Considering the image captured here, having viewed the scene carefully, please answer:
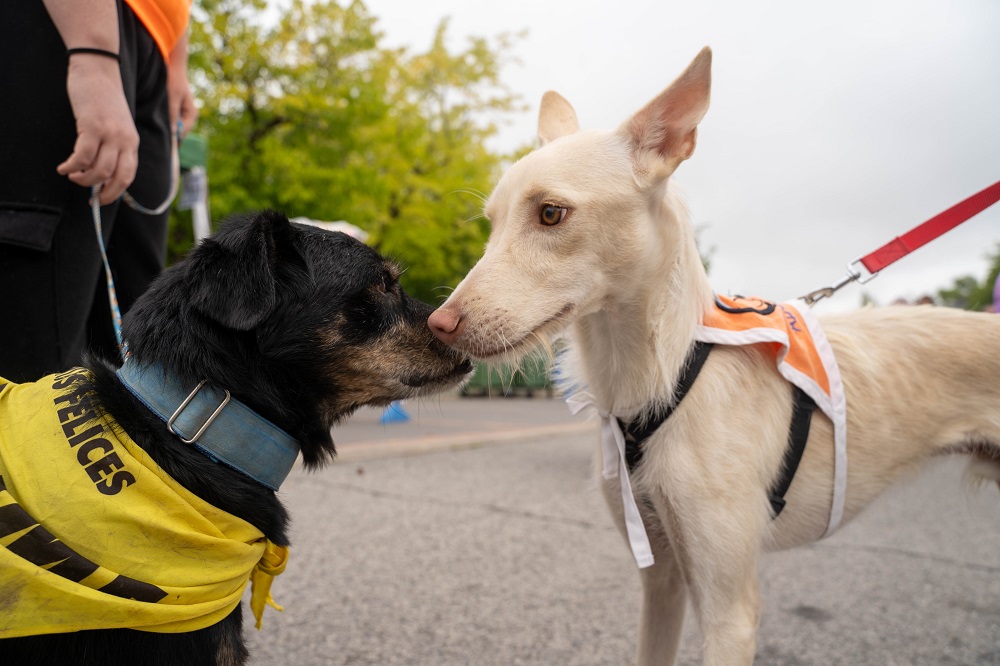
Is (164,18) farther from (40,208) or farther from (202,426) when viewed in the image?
(202,426)

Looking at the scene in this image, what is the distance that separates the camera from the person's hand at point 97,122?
1.92 m

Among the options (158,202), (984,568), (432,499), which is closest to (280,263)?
(158,202)

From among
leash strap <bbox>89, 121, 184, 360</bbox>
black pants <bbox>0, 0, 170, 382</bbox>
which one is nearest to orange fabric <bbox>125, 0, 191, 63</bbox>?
black pants <bbox>0, 0, 170, 382</bbox>

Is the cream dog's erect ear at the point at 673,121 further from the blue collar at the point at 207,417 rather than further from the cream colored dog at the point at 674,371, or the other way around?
the blue collar at the point at 207,417

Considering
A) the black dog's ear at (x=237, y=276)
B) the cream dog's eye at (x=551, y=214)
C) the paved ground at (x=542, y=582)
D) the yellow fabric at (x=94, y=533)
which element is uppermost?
the cream dog's eye at (x=551, y=214)

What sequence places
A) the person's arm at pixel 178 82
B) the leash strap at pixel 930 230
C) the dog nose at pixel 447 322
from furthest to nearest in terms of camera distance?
the person's arm at pixel 178 82
the leash strap at pixel 930 230
the dog nose at pixel 447 322

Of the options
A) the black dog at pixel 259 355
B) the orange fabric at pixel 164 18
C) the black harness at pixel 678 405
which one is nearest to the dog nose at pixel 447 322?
the black dog at pixel 259 355

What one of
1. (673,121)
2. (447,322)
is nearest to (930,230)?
(673,121)

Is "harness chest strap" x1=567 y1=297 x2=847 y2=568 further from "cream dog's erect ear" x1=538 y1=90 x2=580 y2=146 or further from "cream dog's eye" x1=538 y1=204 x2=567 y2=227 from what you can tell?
"cream dog's erect ear" x1=538 y1=90 x2=580 y2=146

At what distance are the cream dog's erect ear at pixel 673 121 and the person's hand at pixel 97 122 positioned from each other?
1.46 m

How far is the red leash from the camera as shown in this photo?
2389mm

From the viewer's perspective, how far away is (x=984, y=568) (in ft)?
14.5

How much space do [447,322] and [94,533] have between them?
929 millimetres

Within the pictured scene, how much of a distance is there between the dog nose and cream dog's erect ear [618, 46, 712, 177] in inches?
27.4
